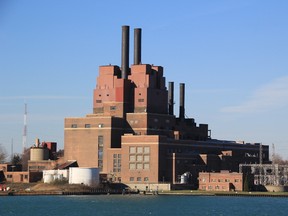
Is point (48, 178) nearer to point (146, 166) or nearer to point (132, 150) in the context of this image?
point (132, 150)

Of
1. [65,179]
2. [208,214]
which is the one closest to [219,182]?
[65,179]

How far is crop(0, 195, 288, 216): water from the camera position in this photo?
130875 mm

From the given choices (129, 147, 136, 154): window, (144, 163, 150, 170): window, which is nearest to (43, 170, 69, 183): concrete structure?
(129, 147, 136, 154): window

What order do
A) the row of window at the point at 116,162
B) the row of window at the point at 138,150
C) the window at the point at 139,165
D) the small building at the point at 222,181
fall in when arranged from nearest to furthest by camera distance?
the small building at the point at 222,181 → the window at the point at 139,165 → the row of window at the point at 138,150 → the row of window at the point at 116,162

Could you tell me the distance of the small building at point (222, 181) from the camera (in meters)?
191

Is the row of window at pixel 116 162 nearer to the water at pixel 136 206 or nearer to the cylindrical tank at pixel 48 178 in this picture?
the cylindrical tank at pixel 48 178

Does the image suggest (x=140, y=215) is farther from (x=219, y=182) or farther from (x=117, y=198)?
(x=219, y=182)

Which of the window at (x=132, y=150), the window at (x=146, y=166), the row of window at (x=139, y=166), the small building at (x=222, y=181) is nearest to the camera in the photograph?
the small building at (x=222, y=181)

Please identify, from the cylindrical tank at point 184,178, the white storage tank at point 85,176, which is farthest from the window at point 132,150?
the cylindrical tank at point 184,178

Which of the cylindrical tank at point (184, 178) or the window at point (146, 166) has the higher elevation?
the window at point (146, 166)

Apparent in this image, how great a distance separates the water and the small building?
1121 cm

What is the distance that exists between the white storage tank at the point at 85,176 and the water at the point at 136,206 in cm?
904

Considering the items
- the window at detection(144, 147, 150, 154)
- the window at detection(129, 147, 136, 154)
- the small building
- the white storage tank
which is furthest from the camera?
the window at detection(129, 147, 136, 154)

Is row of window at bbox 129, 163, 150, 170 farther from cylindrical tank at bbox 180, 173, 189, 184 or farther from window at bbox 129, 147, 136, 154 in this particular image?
cylindrical tank at bbox 180, 173, 189, 184
